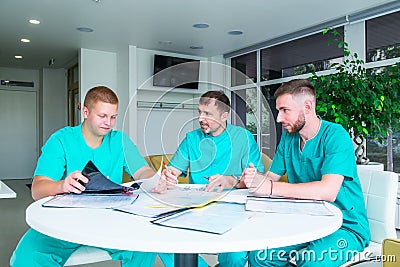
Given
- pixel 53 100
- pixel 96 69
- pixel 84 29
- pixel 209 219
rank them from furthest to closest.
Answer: pixel 53 100
pixel 96 69
pixel 84 29
pixel 209 219

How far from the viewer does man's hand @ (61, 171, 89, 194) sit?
133 cm

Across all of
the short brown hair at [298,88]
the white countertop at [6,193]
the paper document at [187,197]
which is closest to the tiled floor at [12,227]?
the white countertop at [6,193]

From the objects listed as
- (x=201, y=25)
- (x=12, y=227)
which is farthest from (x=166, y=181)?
(x=201, y=25)

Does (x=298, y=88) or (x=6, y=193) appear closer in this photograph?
(x=298, y=88)

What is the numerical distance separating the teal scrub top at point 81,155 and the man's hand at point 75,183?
9.3 inches

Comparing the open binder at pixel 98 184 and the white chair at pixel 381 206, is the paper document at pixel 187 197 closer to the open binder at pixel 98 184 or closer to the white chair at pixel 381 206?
the open binder at pixel 98 184

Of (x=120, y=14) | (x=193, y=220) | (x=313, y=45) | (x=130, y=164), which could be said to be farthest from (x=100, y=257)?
(x=313, y=45)

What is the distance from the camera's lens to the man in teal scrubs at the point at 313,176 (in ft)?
4.35

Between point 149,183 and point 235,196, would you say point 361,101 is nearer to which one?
point 235,196

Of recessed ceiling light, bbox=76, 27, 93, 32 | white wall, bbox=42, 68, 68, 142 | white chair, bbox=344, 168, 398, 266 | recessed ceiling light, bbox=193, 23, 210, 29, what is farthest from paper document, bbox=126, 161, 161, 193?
white wall, bbox=42, 68, 68, 142

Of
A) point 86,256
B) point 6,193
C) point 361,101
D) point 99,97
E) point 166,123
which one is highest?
point 361,101

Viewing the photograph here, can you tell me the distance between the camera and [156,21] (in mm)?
4820

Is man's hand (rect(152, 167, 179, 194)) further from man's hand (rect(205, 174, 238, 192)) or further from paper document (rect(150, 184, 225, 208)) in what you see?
man's hand (rect(205, 174, 238, 192))

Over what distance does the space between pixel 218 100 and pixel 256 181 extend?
0.34 metres
